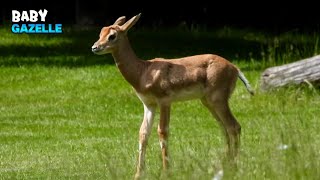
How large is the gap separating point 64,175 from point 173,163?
2.09m

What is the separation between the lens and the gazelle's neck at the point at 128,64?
9695mm

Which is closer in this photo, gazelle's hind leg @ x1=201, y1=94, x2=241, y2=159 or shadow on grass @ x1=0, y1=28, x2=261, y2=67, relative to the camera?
gazelle's hind leg @ x1=201, y1=94, x2=241, y2=159

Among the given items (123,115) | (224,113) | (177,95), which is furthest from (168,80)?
(123,115)

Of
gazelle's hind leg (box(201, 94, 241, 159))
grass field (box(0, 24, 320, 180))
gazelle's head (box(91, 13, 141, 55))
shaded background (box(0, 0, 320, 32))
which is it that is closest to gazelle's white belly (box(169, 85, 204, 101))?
gazelle's hind leg (box(201, 94, 241, 159))

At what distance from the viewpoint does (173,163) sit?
25.8 feet

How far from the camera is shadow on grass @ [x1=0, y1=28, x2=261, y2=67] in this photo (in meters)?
18.8

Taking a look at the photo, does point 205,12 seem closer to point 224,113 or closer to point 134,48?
point 134,48

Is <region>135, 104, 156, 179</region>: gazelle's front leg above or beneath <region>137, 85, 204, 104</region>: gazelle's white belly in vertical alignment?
beneath

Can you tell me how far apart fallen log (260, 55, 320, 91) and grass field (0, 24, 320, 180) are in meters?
0.13

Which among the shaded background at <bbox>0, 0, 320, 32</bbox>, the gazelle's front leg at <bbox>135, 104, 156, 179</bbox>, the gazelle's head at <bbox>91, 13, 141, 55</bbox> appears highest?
the gazelle's head at <bbox>91, 13, 141, 55</bbox>

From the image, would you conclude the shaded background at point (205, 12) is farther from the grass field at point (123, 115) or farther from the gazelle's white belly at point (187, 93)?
the gazelle's white belly at point (187, 93)

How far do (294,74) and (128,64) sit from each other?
5.15 meters

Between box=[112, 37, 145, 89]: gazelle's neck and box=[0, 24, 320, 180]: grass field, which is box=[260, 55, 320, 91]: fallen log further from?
box=[112, 37, 145, 89]: gazelle's neck

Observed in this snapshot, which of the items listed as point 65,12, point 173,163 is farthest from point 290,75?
point 65,12
